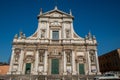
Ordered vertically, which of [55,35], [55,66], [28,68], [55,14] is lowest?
[28,68]

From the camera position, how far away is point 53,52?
82.9 feet

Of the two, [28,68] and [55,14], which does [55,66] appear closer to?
[28,68]

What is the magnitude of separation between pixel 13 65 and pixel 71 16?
15.2 metres

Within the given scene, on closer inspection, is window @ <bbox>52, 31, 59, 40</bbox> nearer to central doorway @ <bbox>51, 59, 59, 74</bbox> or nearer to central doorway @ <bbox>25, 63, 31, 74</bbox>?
central doorway @ <bbox>51, 59, 59, 74</bbox>

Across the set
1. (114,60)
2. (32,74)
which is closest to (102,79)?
(114,60)

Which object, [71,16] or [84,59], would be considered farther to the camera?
[71,16]

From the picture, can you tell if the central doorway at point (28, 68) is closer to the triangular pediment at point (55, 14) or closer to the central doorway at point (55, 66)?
the central doorway at point (55, 66)

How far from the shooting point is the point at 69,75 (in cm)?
2317

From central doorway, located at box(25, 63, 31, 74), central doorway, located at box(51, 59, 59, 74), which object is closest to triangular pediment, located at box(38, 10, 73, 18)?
central doorway, located at box(51, 59, 59, 74)

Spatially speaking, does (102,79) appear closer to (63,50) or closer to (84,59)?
(84,59)

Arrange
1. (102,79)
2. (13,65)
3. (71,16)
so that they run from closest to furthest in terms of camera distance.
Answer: (102,79), (13,65), (71,16)

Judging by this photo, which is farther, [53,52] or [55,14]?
[55,14]

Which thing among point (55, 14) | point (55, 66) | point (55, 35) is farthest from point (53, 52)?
point (55, 14)

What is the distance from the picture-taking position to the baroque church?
24047 mm
